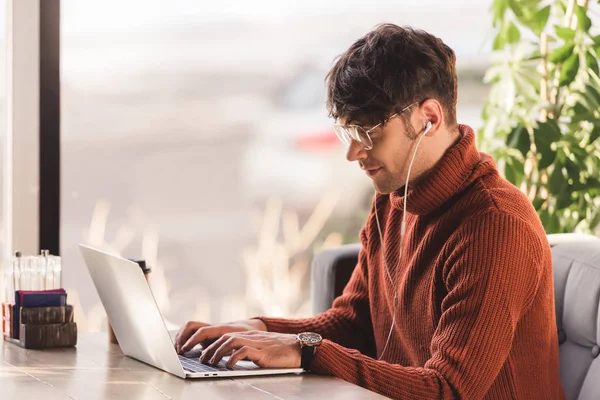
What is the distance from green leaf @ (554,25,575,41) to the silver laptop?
161 cm

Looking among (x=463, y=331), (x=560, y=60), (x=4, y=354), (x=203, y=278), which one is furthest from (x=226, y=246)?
(x=463, y=331)

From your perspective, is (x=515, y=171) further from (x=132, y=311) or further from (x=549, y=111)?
(x=132, y=311)

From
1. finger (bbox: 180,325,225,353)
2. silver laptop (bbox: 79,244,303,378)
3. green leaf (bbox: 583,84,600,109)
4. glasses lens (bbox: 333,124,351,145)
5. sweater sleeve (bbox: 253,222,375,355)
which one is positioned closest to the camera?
silver laptop (bbox: 79,244,303,378)

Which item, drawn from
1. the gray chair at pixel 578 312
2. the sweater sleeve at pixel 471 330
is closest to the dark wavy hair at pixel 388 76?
the sweater sleeve at pixel 471 330

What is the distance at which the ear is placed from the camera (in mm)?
1706

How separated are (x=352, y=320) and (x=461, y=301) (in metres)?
0.51

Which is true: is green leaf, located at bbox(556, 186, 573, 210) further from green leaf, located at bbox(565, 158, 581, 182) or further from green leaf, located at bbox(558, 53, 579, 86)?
green leaf, located at bbox(558, 53, 579, 86)

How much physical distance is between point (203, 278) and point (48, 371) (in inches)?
64.7

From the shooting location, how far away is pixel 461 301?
60.1 inches

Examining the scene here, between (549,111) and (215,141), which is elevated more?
(549,111)

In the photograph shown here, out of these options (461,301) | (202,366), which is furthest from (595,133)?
(202,366)

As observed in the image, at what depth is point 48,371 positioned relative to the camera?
152 cm

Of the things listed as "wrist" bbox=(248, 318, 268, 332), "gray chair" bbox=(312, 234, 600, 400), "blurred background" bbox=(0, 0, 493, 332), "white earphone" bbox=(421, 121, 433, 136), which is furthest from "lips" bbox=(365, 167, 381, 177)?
"blurred background" bbox=(0, 0, 493, 332)

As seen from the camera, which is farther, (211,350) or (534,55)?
(534,55)
